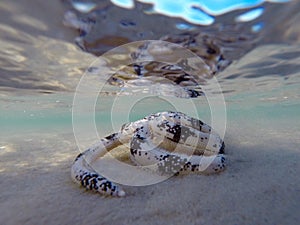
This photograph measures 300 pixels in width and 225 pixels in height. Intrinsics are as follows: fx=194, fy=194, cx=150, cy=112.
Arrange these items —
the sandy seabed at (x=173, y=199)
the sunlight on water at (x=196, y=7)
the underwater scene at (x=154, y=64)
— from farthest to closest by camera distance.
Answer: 1. the sunlight on water at (x=196, y=7)
2. the underwater scene at (x=154, y=64)
3. the sandy seabed at (x=173, y=199)

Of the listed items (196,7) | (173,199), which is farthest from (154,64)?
(173,199)

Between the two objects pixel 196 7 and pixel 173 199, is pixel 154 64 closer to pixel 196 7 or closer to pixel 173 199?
pixel 196 7

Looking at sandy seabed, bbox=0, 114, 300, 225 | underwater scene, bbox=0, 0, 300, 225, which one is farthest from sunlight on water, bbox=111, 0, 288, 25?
sandy seabed, bbox=0, 114, 300, 225

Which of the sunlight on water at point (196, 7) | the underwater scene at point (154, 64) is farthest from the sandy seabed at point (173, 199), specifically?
the sunlight on water at point (196, 7)

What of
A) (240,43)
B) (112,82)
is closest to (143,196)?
(240,43)

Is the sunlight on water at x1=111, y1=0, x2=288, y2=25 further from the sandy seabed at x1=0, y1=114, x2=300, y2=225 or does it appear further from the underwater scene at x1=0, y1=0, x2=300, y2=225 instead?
the sandy seabed at x1=0, y1=114, x2=300, y2=225

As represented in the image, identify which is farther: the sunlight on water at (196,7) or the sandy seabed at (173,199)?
the sunlight on water at (196,7)

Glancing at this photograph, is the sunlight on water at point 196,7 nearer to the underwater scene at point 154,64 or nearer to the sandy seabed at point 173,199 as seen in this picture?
the underwater scene at point 154,64

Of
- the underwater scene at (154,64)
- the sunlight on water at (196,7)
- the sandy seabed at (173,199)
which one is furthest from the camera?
the sunlight on water at (196,7)

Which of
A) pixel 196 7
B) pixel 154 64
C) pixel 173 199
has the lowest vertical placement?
pixel 173 199

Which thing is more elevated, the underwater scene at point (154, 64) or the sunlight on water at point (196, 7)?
the sunlight on water at point (196, 7)

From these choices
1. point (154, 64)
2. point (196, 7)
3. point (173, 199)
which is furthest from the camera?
point (154, 64)

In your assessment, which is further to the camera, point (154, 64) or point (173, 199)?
point (154, 64)
